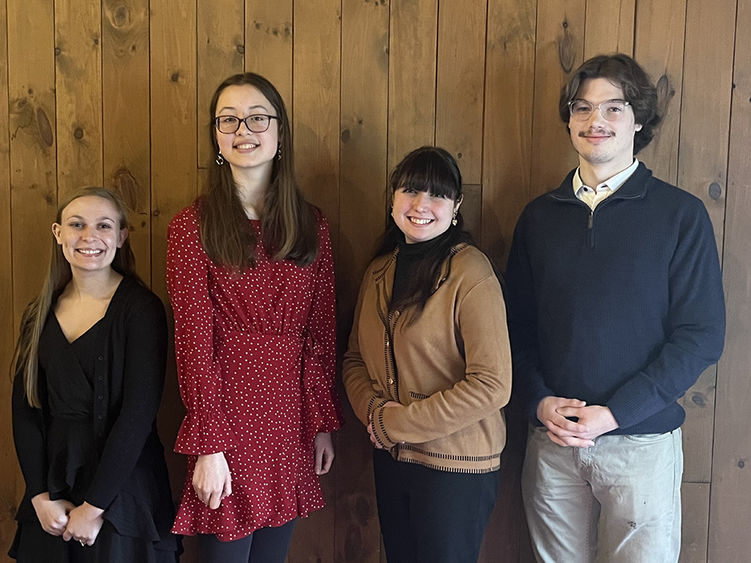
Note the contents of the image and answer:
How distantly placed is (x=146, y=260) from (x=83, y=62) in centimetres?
57

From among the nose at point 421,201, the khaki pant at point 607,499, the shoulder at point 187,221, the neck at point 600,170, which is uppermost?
the neck at point 600,170

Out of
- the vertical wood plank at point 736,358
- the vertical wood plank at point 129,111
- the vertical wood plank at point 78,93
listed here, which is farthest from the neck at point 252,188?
the vertical wood plank at point 736,358

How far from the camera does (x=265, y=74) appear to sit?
1890mm

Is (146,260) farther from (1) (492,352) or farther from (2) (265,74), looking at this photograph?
(1) (492,352)

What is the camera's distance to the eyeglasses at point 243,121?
1581mm

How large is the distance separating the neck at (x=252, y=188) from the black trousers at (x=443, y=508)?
687mm

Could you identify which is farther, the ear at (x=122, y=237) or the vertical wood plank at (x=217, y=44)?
the vertical wood plank at (x=217, y=44)

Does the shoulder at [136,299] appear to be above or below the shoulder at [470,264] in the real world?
below

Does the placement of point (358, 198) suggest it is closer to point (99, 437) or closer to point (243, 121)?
point (243, 121)

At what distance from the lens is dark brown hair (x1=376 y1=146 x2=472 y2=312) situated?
1568 millimetres

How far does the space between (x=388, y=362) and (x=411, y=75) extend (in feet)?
2.71

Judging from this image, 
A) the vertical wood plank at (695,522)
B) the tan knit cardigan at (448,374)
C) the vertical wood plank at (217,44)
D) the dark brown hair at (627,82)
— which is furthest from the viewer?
the vertical wood plank at (695,522)

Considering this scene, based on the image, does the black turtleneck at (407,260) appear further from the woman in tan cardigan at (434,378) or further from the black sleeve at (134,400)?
the black sleeve at (134,400)

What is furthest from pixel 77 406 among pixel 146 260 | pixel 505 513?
pixel 505 513
